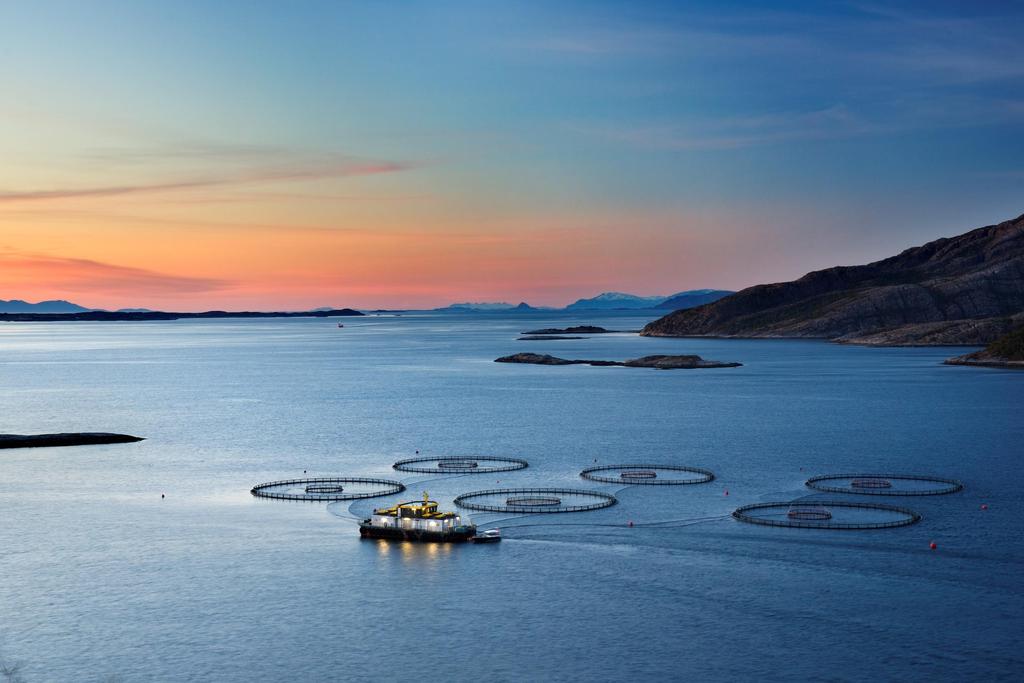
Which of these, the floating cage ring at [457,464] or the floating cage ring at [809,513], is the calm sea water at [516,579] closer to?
the floating cage ring at [809,513]

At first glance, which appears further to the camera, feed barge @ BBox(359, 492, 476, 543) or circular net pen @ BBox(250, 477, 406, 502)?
circular net pen @ BBox(250, 477, 406, 502)

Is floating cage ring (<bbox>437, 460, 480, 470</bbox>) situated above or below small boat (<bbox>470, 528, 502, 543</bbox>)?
above

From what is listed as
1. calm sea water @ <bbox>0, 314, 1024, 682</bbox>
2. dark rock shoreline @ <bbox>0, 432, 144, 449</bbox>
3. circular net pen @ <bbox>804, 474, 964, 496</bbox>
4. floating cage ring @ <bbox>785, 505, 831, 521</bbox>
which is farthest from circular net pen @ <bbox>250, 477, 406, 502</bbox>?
dark rock shoreline @ <bbox>0, 432, 144, 449</bbox>

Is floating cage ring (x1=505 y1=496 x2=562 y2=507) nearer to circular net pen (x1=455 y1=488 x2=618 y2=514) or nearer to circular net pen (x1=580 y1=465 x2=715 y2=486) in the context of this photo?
circular net pen (x1=455 y1=488 x2=618 y2=514)

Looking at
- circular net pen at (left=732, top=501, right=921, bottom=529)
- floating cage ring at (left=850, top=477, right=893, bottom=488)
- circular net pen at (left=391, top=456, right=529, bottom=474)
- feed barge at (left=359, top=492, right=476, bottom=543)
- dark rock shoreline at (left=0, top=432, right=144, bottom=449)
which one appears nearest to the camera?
feed barge at (left=359, top=492, right=476, bottom=543)

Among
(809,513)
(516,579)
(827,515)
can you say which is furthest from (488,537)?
(827,515)

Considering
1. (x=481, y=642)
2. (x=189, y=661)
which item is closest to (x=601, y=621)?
(x=481, y=642)

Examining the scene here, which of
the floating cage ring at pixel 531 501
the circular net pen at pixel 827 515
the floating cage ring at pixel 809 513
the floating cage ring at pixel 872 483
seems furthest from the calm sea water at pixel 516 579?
the floating cage ring at pixel 872 483

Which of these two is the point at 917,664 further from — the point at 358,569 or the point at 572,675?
the point at 358,569
